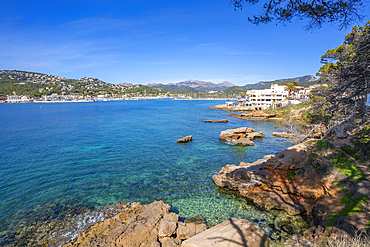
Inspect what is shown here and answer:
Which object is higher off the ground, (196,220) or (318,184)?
(318,184)

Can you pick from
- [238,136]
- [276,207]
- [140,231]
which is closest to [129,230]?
[140,231]

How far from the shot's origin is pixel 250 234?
714 cm

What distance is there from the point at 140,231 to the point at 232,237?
14.9ft

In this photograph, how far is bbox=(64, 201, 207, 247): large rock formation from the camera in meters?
8.21

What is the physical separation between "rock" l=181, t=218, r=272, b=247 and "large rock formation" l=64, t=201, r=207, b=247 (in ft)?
4.95

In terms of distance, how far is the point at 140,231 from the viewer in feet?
28.8

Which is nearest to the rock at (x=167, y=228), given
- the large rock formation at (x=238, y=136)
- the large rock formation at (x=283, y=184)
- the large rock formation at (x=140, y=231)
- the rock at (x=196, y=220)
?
the large rock formation at (x=140, y=231)

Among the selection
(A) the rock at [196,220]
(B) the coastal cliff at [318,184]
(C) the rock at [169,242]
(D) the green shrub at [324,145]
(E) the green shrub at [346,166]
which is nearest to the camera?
(B) the coastal cliff at [318,184]

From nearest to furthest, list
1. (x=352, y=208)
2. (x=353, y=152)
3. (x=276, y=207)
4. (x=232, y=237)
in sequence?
1. (x=232, y=237)
2. (x=352, y=208)
3. (x=353, y=152)
4. (x=276, y=207)

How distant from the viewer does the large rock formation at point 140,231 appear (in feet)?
26.9

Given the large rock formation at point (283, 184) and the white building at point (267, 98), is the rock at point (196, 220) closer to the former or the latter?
the large rock formation at point (283, 184)

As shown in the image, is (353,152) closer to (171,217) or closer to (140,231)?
(171,217)

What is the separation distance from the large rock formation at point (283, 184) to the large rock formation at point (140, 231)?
5.42 meters

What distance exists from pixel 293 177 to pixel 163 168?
464 inches
